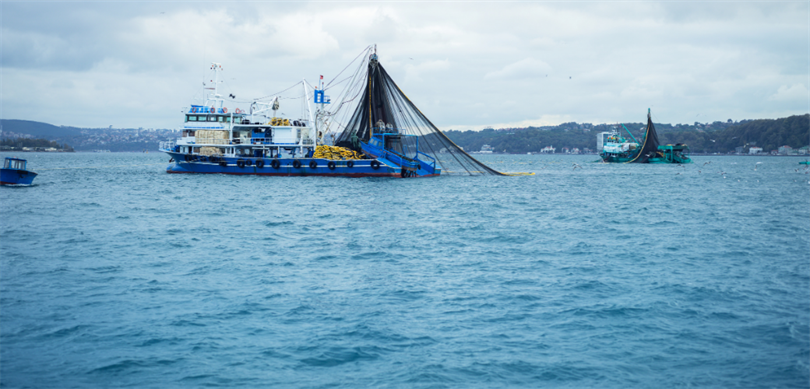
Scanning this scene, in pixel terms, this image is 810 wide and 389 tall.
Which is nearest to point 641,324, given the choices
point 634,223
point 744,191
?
point 634,223

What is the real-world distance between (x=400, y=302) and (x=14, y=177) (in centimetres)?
4256

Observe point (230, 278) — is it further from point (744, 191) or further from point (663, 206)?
point (744, 191)

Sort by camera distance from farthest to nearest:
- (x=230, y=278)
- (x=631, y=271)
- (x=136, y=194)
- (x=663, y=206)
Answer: (x=136, y=194) < (x=663, y=206) < (x=631, y=271) < (x=230, y=278)

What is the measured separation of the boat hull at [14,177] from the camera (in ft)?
145

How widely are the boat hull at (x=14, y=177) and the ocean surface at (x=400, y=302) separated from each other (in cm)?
1777

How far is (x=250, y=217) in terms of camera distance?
98.2ft

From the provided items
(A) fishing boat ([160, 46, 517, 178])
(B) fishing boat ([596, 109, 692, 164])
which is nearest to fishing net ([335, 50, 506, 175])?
(A) fishing boat ([160, 46, 517, 178])

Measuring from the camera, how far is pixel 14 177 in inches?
1761

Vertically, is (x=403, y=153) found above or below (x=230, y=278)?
above

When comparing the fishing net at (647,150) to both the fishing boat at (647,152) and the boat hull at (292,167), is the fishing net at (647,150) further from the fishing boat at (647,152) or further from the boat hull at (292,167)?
the boat hull at (292,167)

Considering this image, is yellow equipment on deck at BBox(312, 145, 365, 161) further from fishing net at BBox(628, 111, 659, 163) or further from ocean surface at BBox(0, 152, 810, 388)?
fishing net at BBox(628, 111, 659, 163)

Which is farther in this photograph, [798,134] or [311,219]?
[798,134]

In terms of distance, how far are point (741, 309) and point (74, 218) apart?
27.7 m

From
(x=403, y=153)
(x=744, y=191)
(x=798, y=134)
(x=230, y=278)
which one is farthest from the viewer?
(x=798, y=134)
